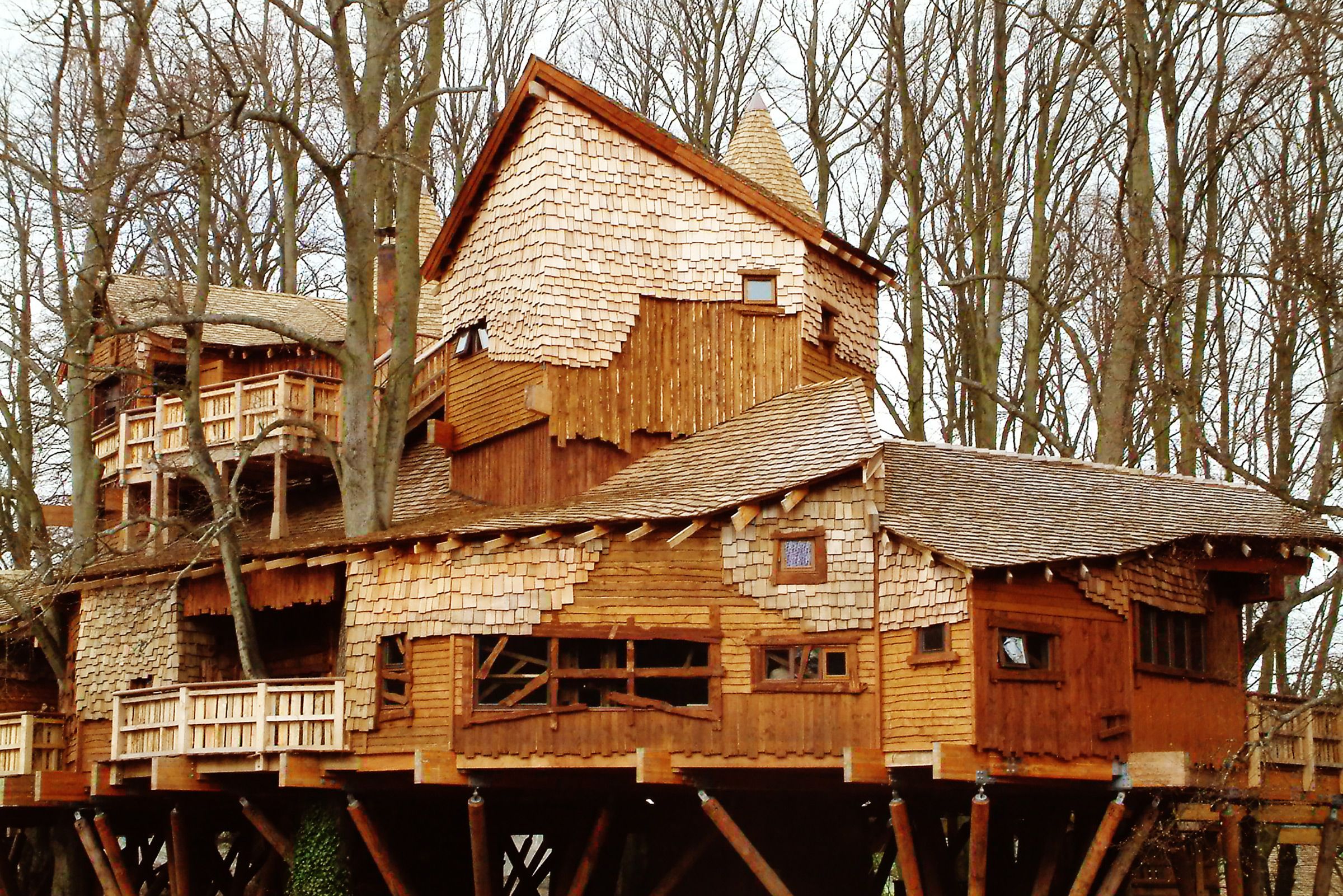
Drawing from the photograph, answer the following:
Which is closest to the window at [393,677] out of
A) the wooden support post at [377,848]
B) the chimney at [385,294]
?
the wooden support post at [377,848]

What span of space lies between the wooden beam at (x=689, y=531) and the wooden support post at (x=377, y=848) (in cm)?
620

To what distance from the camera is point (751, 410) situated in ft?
103

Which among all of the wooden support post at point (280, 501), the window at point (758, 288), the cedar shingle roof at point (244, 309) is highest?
the cedar shingle roof at point (244, 309)

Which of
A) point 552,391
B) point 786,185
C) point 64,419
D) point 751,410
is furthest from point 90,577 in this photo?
point 786,185

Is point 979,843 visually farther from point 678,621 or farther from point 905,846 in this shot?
point 678,621

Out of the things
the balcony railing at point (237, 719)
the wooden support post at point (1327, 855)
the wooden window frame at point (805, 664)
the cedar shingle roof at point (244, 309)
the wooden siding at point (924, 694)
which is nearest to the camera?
the wooden siding at point (924, 694)

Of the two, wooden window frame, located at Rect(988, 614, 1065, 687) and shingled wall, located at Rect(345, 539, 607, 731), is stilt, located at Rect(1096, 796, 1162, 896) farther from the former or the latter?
shingled wall, located at Rect(345, 539, 607, 731)

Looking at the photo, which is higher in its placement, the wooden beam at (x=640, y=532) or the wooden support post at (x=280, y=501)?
the wooden support post at (x=280, y=501)

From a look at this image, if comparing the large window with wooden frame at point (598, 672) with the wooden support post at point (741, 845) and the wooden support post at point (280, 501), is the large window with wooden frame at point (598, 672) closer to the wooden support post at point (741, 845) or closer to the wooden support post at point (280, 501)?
the wooden support post at point (741, 845)

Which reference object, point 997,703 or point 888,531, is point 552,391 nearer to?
point 888,531

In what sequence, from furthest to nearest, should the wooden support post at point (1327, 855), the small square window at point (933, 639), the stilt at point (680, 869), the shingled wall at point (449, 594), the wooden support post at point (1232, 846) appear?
the stilt at point (680, 869)
the wooden support post at point (1327, 855)
the shingled wall at point (449, 594)
the wooden support post at point (1232, 846)
the small square window at point (933, 639)

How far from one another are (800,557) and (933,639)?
86.9 inches

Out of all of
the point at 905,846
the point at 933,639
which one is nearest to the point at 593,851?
the point at 905,846

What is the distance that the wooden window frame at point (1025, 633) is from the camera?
1017 inches
